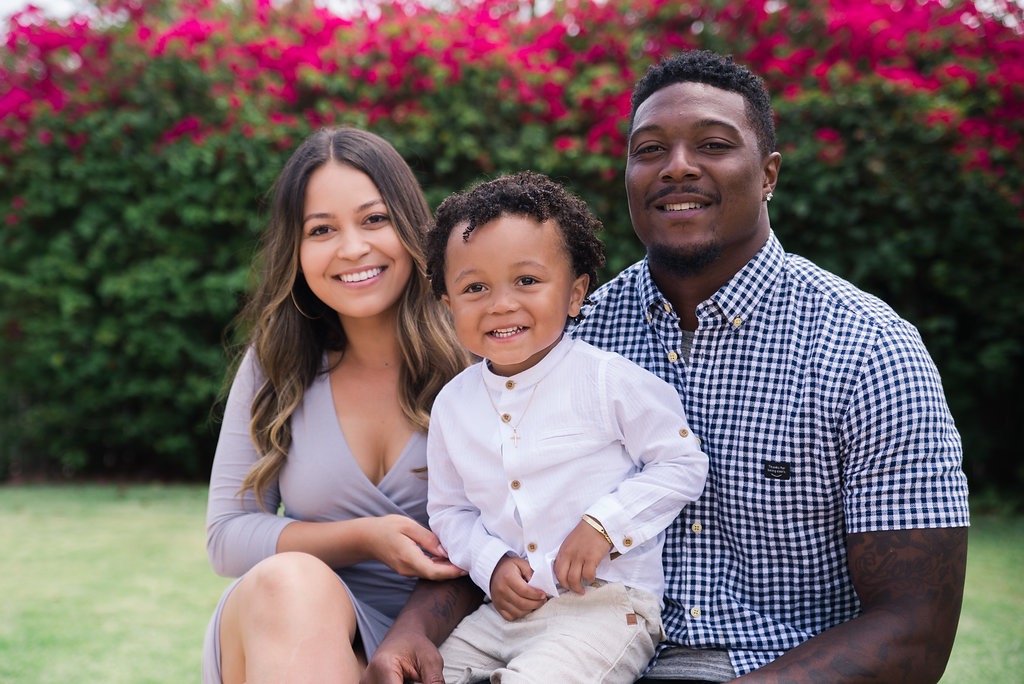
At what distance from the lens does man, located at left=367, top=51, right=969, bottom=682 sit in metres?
1.97

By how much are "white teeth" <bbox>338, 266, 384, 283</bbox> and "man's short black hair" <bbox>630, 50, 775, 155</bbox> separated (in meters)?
0.94

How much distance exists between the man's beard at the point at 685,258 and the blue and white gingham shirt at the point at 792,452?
0.29 feet

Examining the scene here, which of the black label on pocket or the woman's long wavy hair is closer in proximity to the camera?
the black label on pocket

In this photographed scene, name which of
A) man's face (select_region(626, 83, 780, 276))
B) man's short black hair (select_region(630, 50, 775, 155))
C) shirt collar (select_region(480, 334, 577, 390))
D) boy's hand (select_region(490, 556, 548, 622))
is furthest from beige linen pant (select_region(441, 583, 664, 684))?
man's short black hair (select_region(630, 50, 775, 155))

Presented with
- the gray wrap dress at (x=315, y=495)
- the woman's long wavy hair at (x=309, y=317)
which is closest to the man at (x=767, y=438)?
the gray wrap dress at (x=315, y=495)

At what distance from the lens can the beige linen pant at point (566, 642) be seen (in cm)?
206

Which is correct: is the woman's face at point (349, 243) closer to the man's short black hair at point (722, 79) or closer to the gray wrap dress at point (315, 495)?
the gray wrap dress at point (315, 495)

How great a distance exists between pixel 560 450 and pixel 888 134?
4.05 m

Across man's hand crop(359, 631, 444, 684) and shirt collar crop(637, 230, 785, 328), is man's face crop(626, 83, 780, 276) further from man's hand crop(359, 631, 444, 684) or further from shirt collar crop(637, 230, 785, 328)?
man's hand crop(359, 631, 444, 684)

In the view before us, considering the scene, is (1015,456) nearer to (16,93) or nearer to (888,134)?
(888,134)

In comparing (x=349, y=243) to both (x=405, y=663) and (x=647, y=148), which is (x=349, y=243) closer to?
(x=647, y=148)

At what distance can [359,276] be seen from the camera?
2.79 meters

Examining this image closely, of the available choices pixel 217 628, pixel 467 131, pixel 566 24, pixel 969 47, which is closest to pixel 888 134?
pixel 969 47

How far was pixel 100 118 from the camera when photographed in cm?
671
